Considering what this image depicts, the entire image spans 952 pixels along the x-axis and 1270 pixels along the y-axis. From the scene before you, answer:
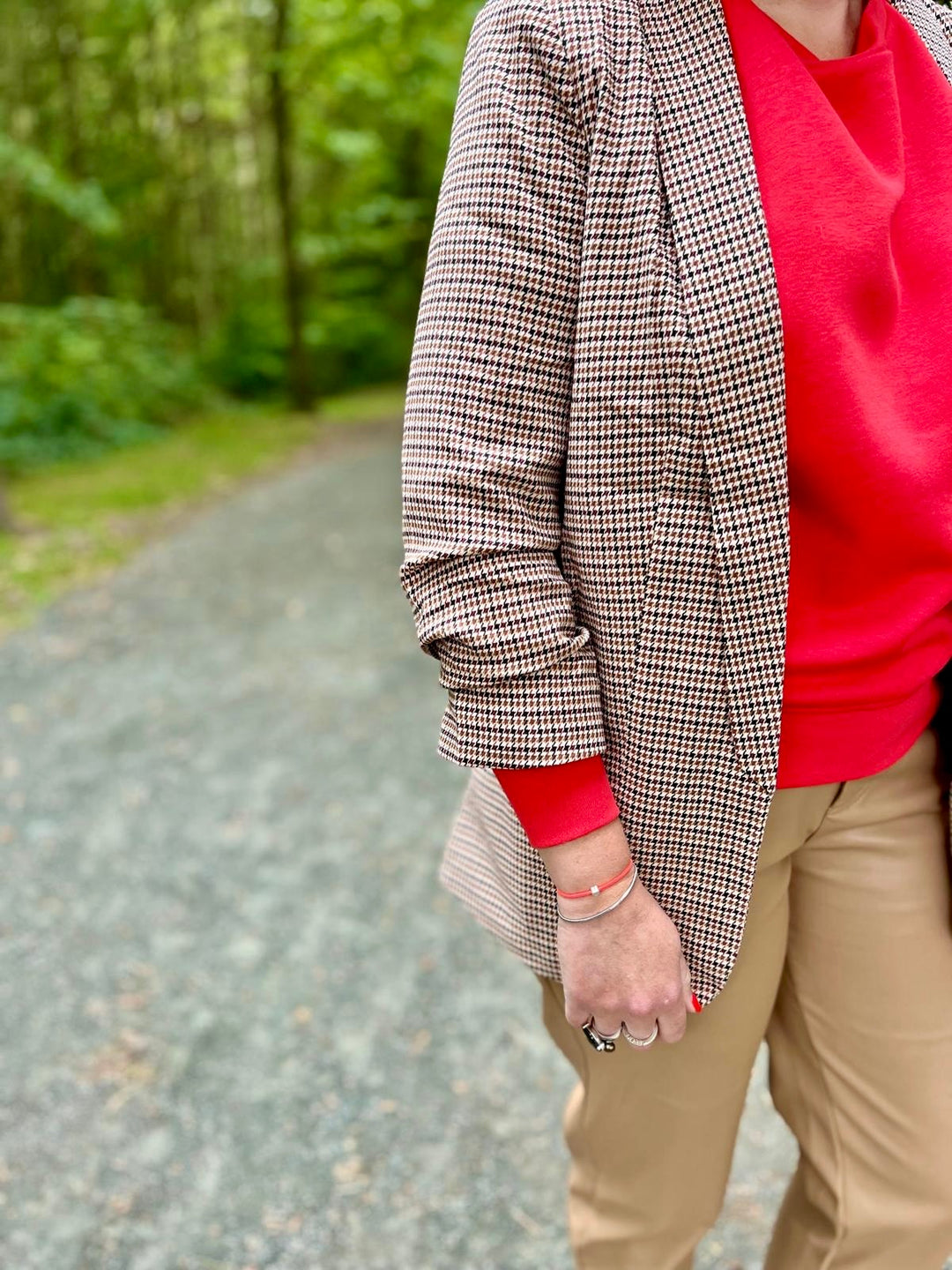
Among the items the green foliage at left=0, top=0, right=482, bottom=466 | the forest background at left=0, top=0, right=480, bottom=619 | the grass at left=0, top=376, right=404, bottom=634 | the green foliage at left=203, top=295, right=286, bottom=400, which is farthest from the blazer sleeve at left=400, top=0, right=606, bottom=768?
the green foliage at left=203, top=295, right=286, bottom=400

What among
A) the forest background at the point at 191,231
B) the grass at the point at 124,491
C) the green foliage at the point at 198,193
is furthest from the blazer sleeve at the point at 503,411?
A: the green foliage at the point at 198,193

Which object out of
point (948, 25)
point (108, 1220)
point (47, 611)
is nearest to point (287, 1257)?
point (108, 1220)

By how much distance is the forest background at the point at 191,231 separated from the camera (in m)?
10.6

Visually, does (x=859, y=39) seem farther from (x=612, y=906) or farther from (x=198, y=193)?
(x=198, y=193)

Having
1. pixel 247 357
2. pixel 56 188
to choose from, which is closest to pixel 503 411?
pixel 56 188

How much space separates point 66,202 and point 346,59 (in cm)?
420

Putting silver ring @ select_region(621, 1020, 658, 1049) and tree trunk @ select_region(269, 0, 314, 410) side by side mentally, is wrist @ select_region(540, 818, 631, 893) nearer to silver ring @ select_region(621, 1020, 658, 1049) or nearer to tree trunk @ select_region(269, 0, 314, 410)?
silver ring @ select_region(621, 1020, 658, 1049)

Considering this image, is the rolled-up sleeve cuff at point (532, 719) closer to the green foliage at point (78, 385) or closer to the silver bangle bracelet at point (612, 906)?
the silver bangle bracelet at point (612, 906)

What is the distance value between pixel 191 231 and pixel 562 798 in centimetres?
2065

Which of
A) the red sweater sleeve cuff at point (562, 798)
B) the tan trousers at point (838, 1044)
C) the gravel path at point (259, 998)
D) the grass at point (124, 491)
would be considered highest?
the red sweater sleeve cuff at point (562, 798)

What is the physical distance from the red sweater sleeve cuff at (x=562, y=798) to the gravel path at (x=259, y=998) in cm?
141

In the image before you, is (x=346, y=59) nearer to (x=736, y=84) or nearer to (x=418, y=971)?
(x=418, y=971)

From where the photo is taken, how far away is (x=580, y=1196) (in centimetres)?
149

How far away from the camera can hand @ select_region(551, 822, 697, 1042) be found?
1187 millimetres
